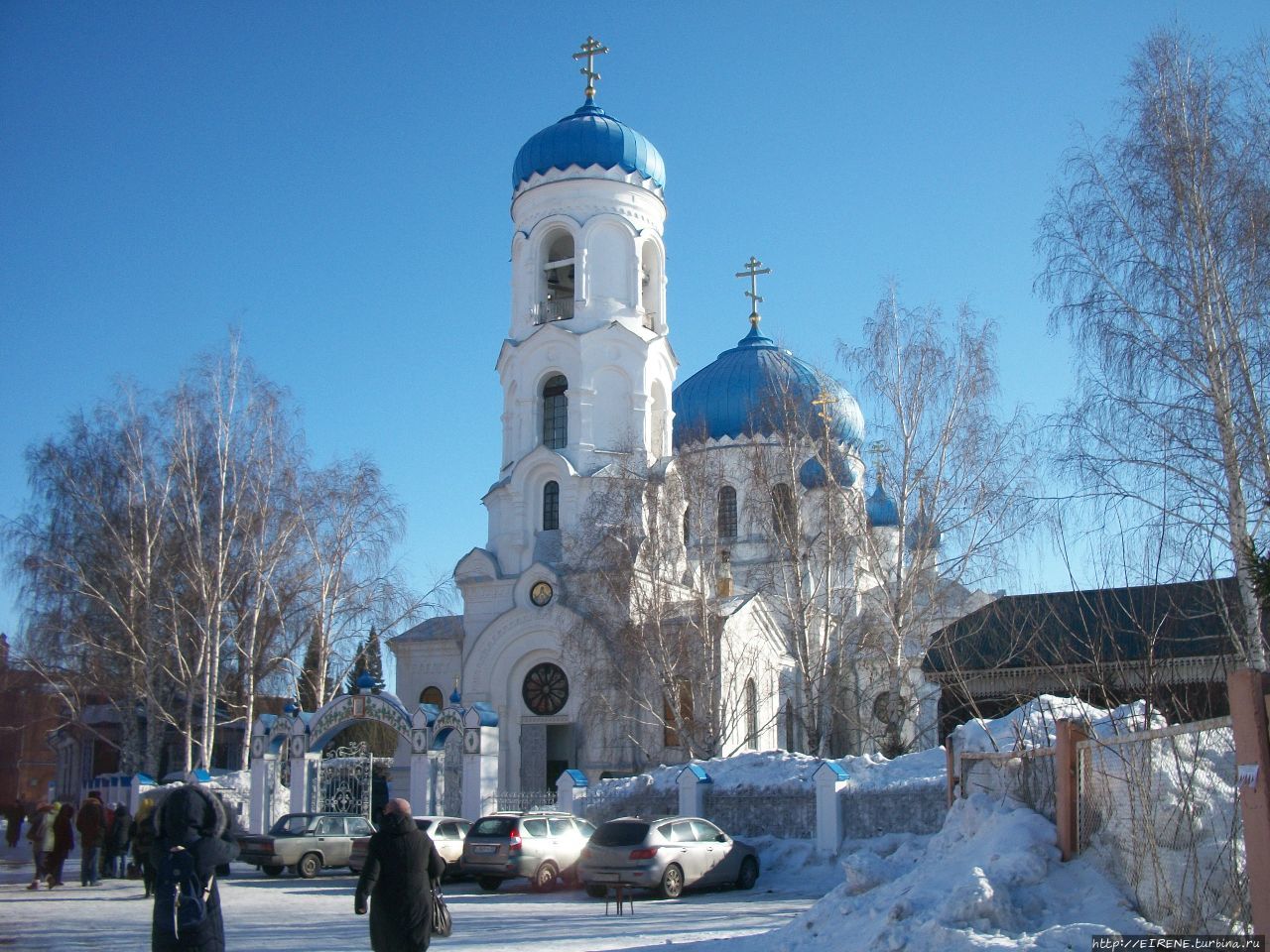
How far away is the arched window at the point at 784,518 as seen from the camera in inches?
961

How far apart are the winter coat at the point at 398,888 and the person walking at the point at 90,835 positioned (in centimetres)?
1135

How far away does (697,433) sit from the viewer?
109 feet

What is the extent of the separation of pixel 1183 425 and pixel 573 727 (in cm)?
1805

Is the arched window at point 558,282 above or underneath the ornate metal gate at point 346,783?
above

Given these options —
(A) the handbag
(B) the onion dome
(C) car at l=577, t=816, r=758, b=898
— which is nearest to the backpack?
(A) the handbag

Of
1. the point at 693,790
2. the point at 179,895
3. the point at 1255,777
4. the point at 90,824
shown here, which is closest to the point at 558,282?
the point at 693,790

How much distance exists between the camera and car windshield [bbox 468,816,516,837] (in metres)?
17.0

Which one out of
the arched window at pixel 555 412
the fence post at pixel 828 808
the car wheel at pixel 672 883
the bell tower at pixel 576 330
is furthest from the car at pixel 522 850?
the arched window at pixel 555 412

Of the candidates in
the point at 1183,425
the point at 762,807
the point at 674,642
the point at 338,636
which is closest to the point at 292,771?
the point at 338,636

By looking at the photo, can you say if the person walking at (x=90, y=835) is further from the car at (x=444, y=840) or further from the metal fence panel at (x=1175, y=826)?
the metal fence panel at (x=1175, y=826)

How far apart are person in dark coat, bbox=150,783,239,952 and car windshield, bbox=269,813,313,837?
12590mm

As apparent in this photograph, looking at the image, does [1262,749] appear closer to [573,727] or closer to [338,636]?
[573,727]

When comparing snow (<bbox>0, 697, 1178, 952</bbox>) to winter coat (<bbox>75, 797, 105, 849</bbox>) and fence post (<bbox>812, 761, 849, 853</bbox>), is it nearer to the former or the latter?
fence post (<bbox>812, 761, 849, 853</bbox>)

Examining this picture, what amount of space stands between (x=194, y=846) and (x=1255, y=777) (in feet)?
19.1
